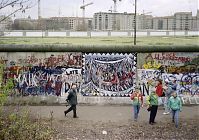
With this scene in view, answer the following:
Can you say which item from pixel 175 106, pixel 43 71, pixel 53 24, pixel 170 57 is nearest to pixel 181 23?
pixel 53 24

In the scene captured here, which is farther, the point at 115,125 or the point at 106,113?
the point at 106,113

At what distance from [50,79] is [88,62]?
195 cm

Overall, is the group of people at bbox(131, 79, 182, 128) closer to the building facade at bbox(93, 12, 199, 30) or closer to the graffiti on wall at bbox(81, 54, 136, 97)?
the graffiti on wall at bbox(81, 54, 136, 97)

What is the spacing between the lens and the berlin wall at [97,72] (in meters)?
15.4

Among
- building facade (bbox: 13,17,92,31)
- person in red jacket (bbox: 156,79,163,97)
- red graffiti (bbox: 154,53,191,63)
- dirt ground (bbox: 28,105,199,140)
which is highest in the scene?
building facade (bbox: 13,17,92,31)

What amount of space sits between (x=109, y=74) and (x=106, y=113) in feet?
8.09

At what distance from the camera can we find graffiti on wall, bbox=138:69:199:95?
15422 millimetres

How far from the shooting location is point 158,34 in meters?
63.1

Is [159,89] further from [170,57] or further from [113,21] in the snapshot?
[113,21]

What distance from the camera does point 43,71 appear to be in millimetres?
15500

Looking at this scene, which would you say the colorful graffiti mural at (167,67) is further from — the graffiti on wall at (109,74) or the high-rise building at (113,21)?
the high-rise building at (113,21)

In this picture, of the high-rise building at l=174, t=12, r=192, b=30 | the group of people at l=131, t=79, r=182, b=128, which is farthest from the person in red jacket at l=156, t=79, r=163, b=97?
the high-rise building at l=174, t=12, r=192, b=30

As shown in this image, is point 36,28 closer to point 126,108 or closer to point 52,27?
point 52,27

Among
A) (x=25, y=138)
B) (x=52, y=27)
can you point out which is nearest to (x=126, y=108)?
(x=25, y=138)
